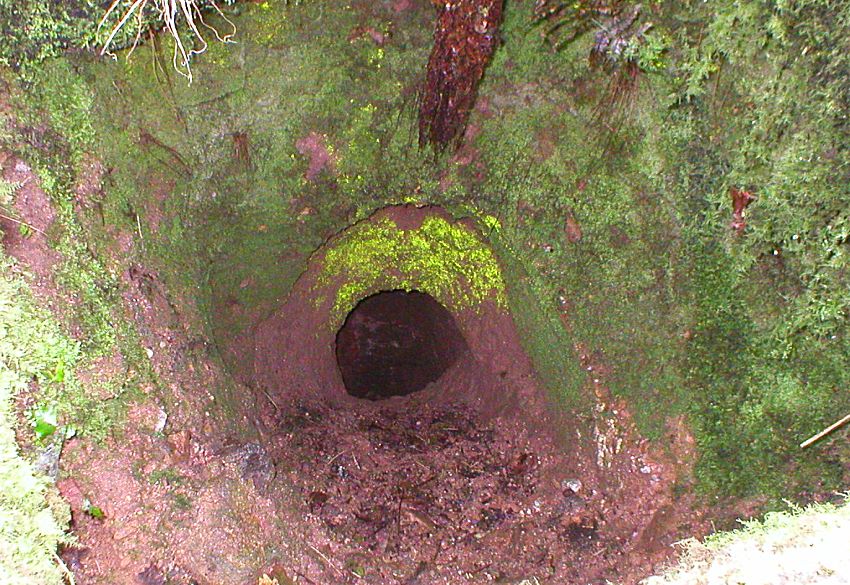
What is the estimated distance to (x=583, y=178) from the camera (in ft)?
10.8

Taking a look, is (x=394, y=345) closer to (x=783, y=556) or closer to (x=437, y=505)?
(x=437, y=505)

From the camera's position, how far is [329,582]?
3.16 metres

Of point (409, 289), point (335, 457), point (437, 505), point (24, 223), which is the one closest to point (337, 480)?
point (335, 457)

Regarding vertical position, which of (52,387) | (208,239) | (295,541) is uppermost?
(208,239)

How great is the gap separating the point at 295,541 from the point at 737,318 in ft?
9.25

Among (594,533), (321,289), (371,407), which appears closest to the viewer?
(594,533)

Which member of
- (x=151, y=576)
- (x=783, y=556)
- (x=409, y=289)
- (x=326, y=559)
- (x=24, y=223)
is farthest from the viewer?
(x=409, y=289)

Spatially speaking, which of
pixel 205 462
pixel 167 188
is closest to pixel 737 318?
pixel 205 462

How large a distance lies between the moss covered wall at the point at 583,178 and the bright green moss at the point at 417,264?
29cm

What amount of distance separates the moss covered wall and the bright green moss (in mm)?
292

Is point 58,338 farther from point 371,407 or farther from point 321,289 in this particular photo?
A: point 371,407

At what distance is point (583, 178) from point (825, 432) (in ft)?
6.04

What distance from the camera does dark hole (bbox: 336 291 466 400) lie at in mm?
5344

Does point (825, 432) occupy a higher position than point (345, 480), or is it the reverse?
point (825, 432)
